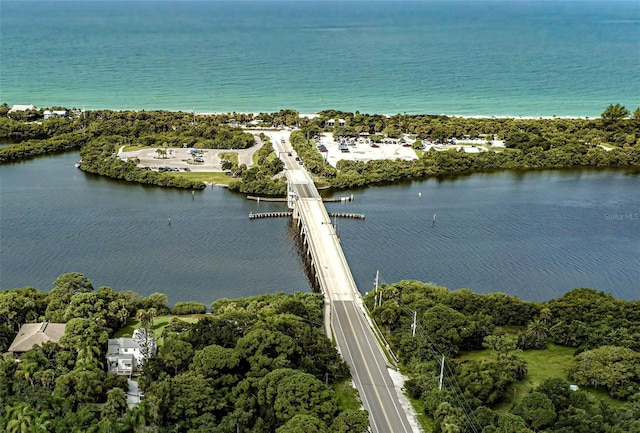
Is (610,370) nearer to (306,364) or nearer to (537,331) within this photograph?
(537,331)

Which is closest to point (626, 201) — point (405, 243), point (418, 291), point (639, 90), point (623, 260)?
point (623, 260)

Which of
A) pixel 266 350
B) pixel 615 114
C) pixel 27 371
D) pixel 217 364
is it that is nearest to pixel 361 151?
pixel 615 114

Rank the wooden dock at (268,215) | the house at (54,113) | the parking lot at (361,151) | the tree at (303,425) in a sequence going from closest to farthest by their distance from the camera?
the tree at (303,425)
the wooden dock at (268,215)
the parking lot at (361,151)
the house at (54,113)

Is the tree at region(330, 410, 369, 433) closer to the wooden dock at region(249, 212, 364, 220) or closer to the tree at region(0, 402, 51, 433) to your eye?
the tree at region(0, 402, 51, 433)

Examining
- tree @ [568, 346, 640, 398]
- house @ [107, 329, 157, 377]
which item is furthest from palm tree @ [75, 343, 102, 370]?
tree @ [568, 346, 640, 398]

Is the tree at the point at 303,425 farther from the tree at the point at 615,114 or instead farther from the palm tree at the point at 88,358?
the tree at the point at 615,114

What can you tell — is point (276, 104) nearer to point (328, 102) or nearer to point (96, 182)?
point (328, 102)

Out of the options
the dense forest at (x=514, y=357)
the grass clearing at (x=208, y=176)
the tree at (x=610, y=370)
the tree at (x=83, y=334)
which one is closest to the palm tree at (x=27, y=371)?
the tree at (x=83, y=334)
